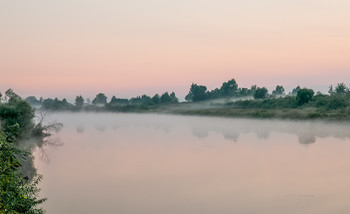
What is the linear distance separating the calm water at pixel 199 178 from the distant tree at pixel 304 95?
54063mm

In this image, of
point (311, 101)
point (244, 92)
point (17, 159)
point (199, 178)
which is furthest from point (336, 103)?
point (244, 92)

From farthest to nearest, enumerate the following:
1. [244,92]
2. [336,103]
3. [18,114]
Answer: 1. [244,92]
2. [336,103]
3. [18,114]

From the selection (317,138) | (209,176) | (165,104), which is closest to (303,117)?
(317,138)

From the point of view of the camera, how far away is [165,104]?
19350cm

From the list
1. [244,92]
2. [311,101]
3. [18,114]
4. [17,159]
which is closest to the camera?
[17,159]

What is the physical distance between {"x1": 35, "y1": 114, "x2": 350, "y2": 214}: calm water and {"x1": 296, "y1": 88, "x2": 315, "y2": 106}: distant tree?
177 ft

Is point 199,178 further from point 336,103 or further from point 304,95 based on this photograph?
point 304,95

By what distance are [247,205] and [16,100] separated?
4623cm

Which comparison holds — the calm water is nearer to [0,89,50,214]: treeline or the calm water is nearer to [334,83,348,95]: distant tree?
[0,89,50,214]: treeline

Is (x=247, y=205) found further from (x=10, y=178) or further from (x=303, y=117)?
(x=303, y=117)

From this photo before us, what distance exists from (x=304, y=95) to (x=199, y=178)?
276 feet

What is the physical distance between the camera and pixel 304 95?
341 feet

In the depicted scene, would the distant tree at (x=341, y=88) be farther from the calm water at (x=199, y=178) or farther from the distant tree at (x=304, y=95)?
the calm water at (x=199, y=178)

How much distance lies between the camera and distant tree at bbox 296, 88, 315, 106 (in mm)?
103812
